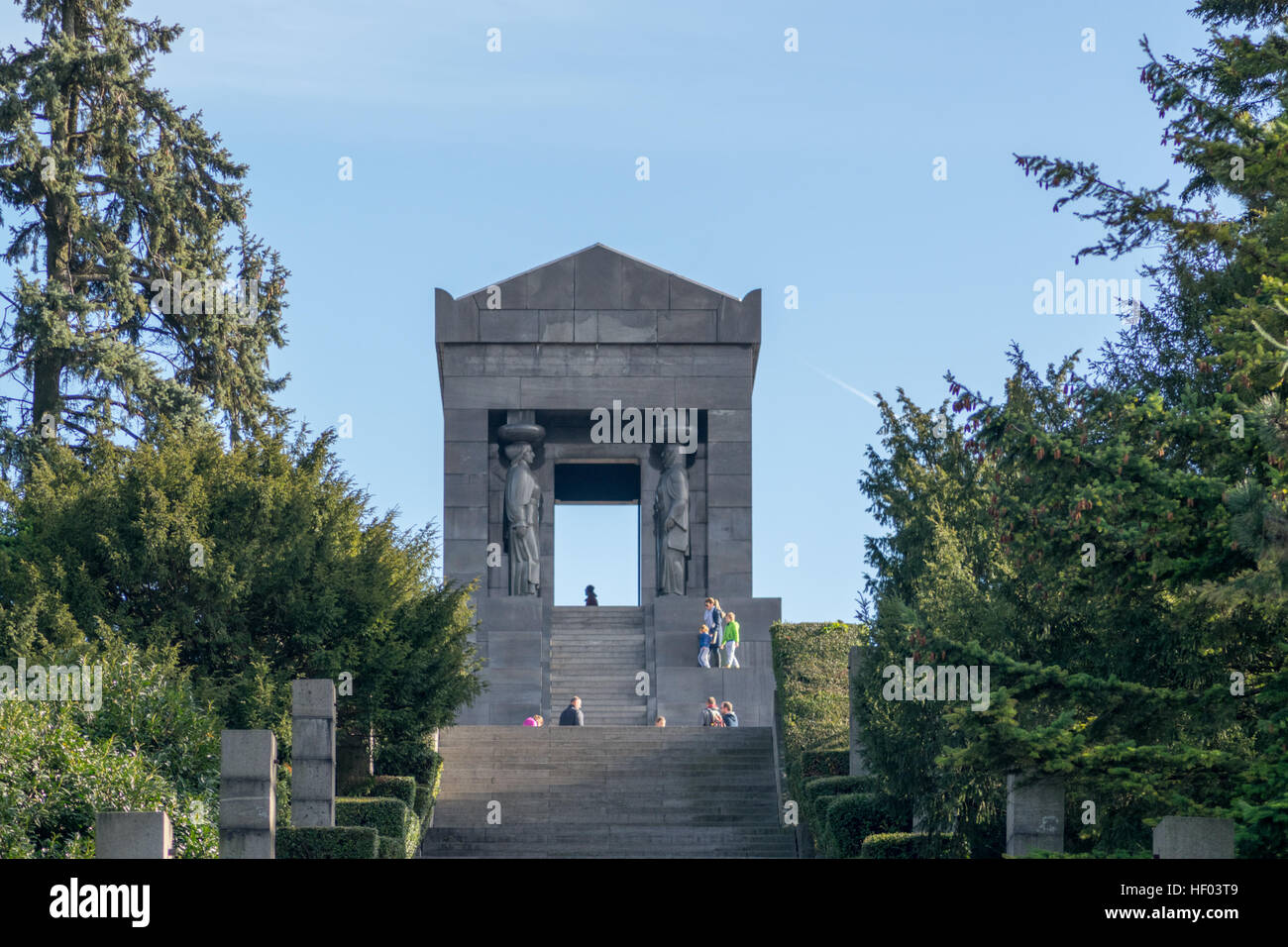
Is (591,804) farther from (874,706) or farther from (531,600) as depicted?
(531,600)

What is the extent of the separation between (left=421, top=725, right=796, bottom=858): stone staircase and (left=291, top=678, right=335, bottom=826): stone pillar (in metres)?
3.91

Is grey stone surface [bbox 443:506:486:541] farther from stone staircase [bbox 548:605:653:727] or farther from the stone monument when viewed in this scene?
stone staircase [bbox 548:605:653:727]

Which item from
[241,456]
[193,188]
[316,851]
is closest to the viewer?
[316,851]

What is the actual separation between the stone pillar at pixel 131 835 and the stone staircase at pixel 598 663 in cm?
Result: 2234

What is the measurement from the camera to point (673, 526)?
125ft

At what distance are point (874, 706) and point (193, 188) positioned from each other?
57.9ft

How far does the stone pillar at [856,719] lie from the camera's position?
21.2 metres

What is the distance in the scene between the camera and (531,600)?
121 feet

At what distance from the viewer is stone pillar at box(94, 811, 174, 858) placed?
1230 cm

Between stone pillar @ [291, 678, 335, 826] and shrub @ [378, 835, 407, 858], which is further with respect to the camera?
shrub @ [378, 835, 407, 858]

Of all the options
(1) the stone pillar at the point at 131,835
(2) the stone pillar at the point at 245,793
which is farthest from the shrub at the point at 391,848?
(1) the stone pillar at the point at 131,835

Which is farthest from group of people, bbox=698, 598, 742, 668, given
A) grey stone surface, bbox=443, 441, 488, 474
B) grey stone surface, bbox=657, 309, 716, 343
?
grey stone surface, bbox=443, 441, 488, 474
